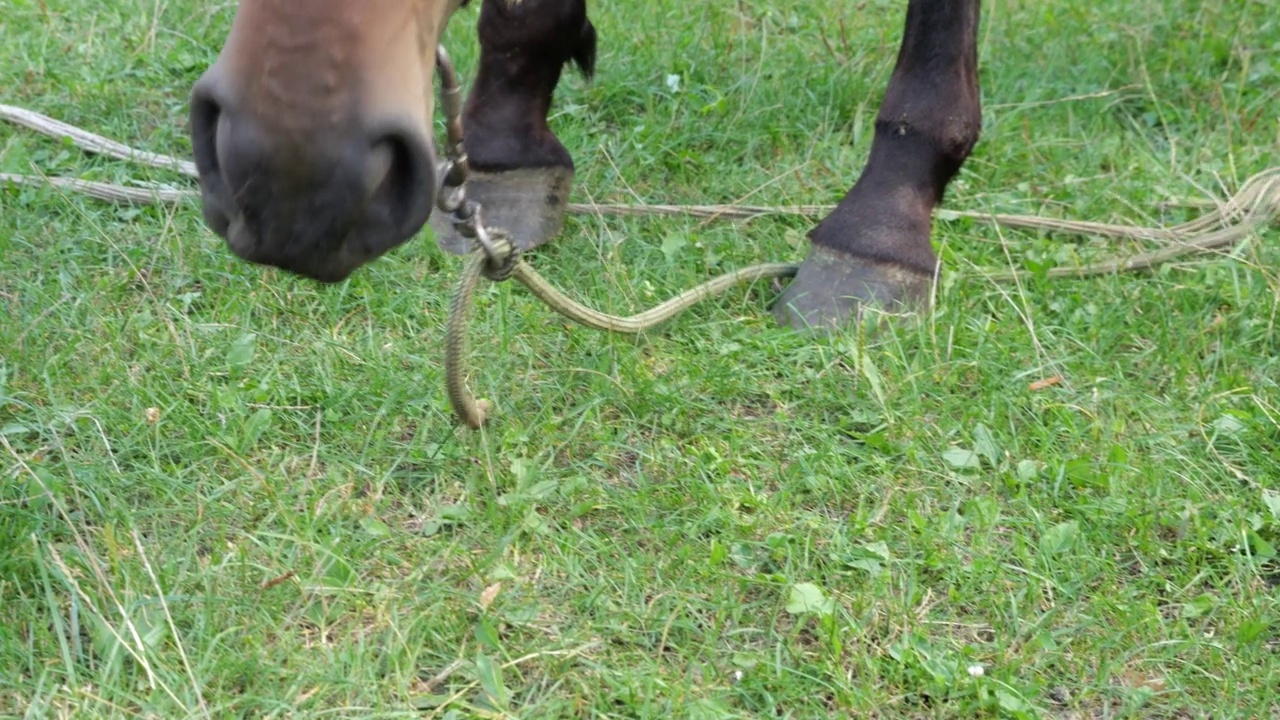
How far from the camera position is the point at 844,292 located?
2283 millimetres

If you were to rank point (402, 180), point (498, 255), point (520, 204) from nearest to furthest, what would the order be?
1. point (402, 180)
2. point (498, 255)
3. point (520, 204)

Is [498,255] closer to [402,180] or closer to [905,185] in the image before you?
[402,180]

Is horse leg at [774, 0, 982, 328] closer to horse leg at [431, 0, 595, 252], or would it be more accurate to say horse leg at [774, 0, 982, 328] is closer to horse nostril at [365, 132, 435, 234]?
horse leg at [431, 0, 595, 252]

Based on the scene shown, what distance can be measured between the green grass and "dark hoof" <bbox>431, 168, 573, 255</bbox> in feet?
0.24

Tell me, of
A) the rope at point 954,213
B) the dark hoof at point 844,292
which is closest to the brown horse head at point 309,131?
the rope at point 954,213

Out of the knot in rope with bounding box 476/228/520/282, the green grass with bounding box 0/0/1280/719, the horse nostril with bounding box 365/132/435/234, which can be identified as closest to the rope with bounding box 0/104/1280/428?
the green grass with bounding box 0/0/1280/719

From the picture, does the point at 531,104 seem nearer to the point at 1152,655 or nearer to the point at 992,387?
the point at 992,387

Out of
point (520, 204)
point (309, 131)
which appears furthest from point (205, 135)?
point (520, 204)

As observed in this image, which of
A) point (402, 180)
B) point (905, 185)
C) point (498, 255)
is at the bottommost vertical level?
point (905, 185)

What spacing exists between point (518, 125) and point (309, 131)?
1430 millimetres

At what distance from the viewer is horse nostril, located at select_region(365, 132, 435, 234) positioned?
118cm

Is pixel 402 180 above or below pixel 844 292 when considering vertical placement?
above

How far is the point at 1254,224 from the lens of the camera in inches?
99.7

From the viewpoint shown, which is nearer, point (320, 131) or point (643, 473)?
point (320, 131)
